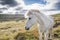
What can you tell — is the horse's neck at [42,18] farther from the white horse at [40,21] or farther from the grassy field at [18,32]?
the grassy field at [18,32]

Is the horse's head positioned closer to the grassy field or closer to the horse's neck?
the horse's neck

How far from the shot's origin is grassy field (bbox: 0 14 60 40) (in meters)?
2.17

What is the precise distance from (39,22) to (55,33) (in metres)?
0.33

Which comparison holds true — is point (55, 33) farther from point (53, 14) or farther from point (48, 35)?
point (53, 14)

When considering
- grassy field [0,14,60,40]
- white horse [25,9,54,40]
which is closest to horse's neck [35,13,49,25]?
white horse [25,9,54,40]

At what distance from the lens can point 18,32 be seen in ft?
7.20

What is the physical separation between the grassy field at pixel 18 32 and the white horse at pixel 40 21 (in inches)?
3.8

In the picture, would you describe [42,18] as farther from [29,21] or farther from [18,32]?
[18,32]

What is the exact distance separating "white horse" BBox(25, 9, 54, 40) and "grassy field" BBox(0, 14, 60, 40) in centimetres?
10

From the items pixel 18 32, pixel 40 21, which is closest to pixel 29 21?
pixel 40 21

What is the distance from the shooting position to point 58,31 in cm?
220

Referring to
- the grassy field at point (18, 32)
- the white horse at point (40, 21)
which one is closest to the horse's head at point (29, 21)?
the white horse at point (40, 21)

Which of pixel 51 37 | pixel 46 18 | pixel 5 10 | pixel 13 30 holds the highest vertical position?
pixel 5 10

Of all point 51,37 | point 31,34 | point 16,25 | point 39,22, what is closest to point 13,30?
point 16,25
